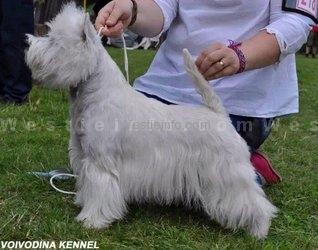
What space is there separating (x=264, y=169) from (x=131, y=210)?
24.7 inches

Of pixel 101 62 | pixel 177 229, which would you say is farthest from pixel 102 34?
pixel 177 229

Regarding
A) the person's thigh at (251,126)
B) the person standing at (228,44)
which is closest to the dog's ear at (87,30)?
the person standing at (228,44)

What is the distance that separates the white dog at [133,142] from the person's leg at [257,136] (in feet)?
1.48

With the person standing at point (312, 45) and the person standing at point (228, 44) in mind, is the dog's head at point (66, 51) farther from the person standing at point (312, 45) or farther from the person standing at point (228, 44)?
the person standing at point (312, 45)

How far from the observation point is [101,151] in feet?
5.98

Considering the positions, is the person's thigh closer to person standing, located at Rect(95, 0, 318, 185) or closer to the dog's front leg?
person standing, located at Rect(95, 0, 318, 185)

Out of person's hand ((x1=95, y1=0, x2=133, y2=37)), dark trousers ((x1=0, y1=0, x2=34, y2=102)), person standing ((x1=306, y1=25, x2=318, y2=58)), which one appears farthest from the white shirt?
person standing ((x1=306, y1=25, x2=318, y2=58))

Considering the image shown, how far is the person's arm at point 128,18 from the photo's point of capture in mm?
1960

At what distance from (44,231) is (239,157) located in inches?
23.9

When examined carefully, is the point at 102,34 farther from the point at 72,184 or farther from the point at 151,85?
the point at 72,184

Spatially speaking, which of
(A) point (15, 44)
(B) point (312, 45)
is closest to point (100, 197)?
(A) point (15, 44)

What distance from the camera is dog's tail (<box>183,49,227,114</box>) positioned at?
1.83 meters

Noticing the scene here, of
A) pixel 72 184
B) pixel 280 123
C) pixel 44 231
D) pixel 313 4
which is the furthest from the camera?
pixel 280 123

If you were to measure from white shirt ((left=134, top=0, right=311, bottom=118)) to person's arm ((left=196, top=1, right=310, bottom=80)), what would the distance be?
132 mm
